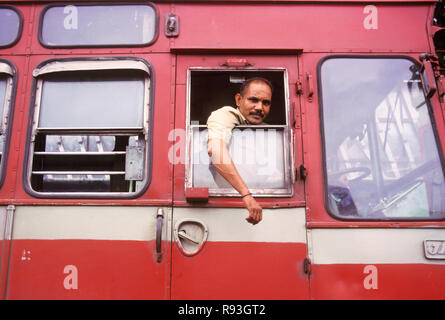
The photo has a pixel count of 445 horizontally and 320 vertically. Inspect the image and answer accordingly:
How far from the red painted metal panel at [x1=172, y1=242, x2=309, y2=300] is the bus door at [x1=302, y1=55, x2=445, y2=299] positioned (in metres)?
0.14

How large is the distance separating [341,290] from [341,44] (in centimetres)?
164

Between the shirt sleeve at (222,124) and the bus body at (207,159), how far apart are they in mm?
72

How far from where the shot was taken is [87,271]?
6.33 ft

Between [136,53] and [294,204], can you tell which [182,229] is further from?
[136,53]

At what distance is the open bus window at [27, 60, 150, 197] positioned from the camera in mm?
2113

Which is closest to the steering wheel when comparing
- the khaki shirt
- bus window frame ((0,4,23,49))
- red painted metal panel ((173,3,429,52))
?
the khaki shirt

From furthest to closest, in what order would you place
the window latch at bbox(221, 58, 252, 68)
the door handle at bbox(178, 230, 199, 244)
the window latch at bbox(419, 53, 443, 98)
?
the window latch at bbox(221, 58, 252, 68) → the window latch at bbox(419, 53, 443, 98) → the door handle at bbox(178, 230, 199, 244)

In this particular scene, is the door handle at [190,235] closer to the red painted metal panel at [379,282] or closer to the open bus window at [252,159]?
the open bus window at [252,159]

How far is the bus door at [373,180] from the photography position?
1.88 m

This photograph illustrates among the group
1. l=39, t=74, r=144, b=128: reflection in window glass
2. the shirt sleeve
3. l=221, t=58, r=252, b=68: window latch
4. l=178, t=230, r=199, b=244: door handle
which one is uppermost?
l=221, t=58, r=252, b=68: window latch

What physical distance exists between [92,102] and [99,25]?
22.7 inches

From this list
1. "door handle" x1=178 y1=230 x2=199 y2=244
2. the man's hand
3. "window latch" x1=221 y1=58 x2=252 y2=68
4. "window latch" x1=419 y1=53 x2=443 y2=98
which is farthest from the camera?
"window latch" x1=221 y1=58 x2=252 y2=68

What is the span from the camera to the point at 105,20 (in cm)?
226

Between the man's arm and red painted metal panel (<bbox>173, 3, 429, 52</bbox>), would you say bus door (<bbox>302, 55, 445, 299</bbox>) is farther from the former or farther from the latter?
the man's arm
